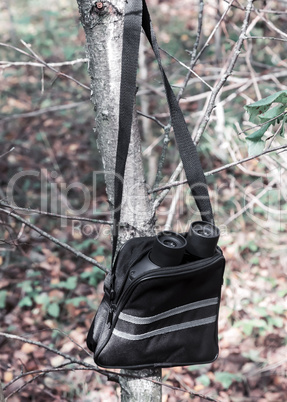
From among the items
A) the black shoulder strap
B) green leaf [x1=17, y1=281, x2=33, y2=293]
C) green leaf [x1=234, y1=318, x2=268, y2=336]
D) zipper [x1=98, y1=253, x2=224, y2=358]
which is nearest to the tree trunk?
the black shoulder strap

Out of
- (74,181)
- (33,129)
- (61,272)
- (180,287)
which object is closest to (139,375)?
(180,287)

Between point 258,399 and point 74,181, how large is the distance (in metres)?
2.81

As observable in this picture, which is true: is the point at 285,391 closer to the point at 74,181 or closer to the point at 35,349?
the point at 35,349

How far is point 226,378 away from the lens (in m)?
2.48

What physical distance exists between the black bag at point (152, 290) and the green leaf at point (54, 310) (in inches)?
76.1

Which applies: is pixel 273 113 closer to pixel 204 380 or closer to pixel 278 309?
pixel 204 380

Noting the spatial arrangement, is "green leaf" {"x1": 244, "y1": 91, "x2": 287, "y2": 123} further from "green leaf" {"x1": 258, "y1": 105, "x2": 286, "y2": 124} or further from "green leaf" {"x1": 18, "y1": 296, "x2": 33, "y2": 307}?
"green leaf" {"x1": 18, "y1": 296, "x2": 33, "y2": 307}

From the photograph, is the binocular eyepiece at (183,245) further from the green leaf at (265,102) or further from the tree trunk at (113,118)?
the green leaf at (265,102)

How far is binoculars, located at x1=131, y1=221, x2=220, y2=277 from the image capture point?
98 cm

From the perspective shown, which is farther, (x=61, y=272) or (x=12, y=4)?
(x=12, y=4)

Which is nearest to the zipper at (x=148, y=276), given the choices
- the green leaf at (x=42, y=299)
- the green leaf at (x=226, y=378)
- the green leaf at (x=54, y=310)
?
the green leaf at (x=226, y=378)

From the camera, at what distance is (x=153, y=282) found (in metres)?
0.98

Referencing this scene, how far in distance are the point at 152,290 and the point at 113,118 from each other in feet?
1.49

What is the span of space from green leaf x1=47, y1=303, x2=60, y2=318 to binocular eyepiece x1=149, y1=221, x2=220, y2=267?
83.5 inches
